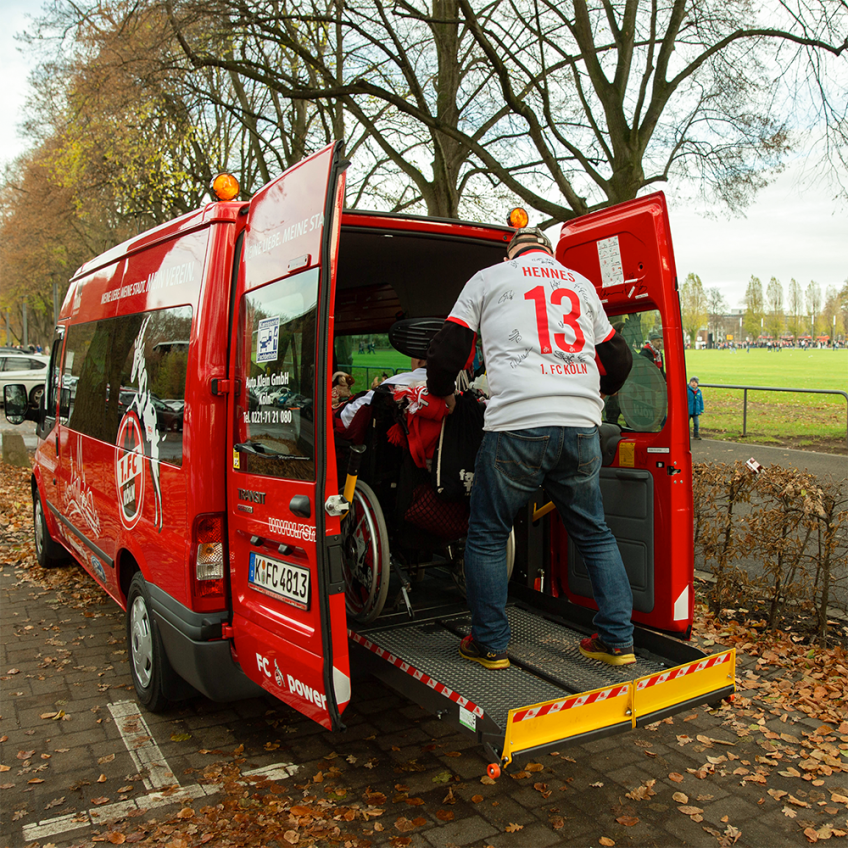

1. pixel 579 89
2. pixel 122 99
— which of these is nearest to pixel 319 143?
pixel 122 99

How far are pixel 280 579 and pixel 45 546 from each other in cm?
474

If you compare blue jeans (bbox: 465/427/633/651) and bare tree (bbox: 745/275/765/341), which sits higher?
bare tree (bbox: 745/275/765/341)

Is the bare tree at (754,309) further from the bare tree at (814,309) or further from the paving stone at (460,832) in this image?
the paving stone at (460,832)

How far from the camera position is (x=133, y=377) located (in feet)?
13.6

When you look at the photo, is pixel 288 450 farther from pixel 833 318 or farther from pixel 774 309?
pixel 774 309

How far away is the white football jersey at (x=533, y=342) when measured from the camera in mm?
A: 3229

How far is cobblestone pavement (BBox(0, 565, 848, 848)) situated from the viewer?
302cm

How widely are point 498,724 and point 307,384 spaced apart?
142 cm

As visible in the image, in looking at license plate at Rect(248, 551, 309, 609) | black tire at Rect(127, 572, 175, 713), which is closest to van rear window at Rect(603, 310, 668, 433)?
license plate at Rect(248, 551, 309, 609)

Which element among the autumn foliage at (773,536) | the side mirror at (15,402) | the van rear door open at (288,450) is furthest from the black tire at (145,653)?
the autumn foliage at (773,536)

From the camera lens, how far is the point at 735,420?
1752 cm

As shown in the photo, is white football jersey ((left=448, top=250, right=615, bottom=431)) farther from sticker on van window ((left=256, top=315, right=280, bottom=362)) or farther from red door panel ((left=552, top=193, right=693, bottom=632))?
sticker on van window ((left=256, top=315, right=280, bottom=362))

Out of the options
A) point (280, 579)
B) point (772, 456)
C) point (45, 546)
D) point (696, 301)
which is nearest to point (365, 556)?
point (280, 579)

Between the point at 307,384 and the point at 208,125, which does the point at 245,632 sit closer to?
the point at 307,384
